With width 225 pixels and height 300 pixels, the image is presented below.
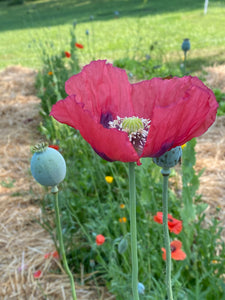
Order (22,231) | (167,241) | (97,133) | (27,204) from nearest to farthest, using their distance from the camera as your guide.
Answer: (97,133) → (167,241) → (22,231) → (27,204)

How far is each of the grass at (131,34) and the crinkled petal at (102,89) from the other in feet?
10.7

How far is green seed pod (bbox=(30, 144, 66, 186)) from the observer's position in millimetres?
724

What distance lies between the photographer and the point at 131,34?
25.1 feet

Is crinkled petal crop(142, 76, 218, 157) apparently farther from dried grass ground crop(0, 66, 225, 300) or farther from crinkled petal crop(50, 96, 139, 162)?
dried grass ground crop(0, 66, 225, 300)

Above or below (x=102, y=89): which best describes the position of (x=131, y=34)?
above

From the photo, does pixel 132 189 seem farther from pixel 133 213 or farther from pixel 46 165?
pixel 46 165

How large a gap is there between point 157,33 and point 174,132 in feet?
23.4

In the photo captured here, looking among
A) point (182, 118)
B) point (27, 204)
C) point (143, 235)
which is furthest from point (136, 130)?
point (27, 204)

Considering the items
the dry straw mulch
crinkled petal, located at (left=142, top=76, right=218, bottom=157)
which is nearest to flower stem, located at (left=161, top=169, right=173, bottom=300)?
crinkled petal, located at (left=142, top=76, right=218, bottom=157)

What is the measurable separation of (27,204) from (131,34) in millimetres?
6087

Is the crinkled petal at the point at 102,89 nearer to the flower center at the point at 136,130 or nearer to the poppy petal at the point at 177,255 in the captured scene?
the flower center at the point at 136,130

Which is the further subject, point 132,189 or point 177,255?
point 177,255

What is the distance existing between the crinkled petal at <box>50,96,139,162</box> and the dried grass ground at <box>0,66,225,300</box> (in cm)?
90

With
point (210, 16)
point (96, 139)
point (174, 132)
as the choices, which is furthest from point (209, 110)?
point (210, 16)
